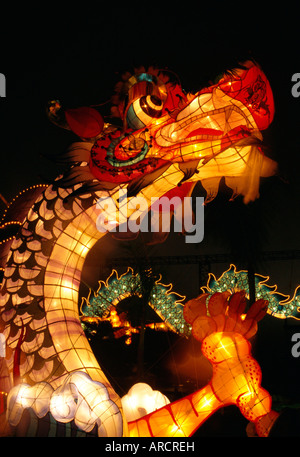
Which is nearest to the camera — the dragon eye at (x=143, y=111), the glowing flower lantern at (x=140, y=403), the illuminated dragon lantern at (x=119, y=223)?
the illuminated dragon lantern at (x=119, y=223)

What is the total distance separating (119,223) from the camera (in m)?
3.81

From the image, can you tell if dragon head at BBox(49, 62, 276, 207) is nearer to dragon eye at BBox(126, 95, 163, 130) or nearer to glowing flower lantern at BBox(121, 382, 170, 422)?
dragon eye at BBox(126, 95, 163, 130)

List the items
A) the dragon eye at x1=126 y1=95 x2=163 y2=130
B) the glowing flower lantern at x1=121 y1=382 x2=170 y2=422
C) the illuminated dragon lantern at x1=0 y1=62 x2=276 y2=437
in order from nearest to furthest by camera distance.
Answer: the illuminated dragon lantern at x1=0 y1=62 x2=276 y2=437, the dragon eye at x1=126 y1=95 x2=163 y2=130, the glowing flower lantern at x1=121 y1=382 x2=170 y2=422

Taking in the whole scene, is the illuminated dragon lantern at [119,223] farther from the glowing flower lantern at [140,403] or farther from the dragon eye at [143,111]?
the glowing flower lantern at [140,403]

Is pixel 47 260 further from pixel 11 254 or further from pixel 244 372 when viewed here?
pixel 244 372

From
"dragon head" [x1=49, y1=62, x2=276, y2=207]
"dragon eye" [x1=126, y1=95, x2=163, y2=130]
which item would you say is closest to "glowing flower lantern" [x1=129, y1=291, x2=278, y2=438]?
"dragon head" [x1=49, y1=62, x2=276, y2=207]

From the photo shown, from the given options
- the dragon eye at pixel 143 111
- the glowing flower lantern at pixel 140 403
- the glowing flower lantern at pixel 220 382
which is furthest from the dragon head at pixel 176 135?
the glowing flower lantern at pixel 140 403

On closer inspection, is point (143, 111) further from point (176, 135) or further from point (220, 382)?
point (220, 382)

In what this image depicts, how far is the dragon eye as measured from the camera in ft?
11.8

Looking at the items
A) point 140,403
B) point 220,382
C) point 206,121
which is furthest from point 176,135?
point 140,403

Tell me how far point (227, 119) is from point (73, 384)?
2.17 m

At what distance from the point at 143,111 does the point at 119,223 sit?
0.90 m

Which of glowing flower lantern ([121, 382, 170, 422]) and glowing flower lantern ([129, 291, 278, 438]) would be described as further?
glowing flower lantern ([121, 382, 170, 422])

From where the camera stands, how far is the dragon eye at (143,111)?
360 centimetres
